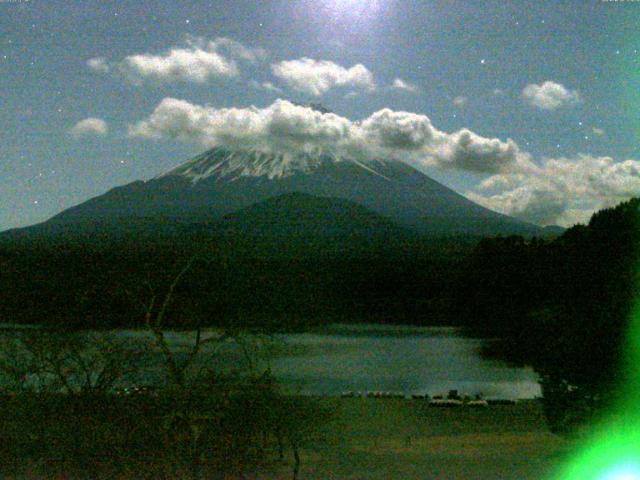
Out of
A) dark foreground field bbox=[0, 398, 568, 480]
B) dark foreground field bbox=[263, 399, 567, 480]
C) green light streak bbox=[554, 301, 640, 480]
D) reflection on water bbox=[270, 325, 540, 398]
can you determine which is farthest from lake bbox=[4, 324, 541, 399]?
green light streak bbox=[554, 301, 640, 480]

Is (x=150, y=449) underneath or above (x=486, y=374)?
above

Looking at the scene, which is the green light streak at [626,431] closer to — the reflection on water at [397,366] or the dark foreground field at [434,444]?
the dark foreground field at [434,444]

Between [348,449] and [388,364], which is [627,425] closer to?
[348,449]

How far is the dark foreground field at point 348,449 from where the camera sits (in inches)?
366

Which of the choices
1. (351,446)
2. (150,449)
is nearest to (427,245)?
(351,446)

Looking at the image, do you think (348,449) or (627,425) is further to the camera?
(348,449)

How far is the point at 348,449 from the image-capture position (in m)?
13.1

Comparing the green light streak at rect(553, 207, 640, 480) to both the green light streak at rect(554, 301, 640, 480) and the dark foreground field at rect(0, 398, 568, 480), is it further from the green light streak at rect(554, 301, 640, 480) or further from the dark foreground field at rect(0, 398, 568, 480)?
the dark foreground field at rect(0, 398, 568, 480)

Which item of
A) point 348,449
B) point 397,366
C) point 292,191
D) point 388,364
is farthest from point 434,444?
point 292,191

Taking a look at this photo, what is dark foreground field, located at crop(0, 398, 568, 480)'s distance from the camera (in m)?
9.30

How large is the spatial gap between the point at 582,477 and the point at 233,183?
348 feet

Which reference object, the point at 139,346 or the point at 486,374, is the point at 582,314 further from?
the point at 486,374

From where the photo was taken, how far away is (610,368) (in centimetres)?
859

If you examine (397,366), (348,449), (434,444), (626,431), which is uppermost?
(626,431)
